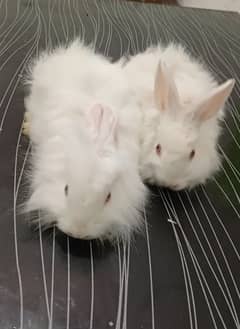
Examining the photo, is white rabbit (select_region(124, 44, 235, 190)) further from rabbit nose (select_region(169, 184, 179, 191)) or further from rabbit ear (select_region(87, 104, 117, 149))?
rabbit ear (select_region(87, 104, 117, 149))

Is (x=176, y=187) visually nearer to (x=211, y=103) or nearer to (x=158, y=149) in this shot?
(x=158, y=149)

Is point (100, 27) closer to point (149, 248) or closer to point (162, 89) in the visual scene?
point (162, 89)

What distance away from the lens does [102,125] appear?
87cm

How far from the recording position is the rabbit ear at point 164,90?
1.00 m

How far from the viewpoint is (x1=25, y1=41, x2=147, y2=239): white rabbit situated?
2.55 feet

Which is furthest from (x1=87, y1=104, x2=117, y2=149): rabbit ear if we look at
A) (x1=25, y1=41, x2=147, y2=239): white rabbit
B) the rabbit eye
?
the rabbit eye

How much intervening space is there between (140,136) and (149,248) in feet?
0.94

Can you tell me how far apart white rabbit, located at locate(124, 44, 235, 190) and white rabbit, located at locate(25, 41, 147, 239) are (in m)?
0.04

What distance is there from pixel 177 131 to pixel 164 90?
0.11m

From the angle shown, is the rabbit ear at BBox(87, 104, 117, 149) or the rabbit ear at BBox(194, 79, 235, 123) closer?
the rabbit ear at BBox(87, 104, 117, 149)

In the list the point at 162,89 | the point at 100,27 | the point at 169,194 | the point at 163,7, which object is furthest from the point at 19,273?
the point at 163,7

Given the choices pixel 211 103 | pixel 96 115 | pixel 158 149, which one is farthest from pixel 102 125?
pixel 211 103

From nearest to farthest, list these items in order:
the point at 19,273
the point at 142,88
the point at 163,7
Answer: the point at 19,273 < the point at 142,88 < the point at 163,7

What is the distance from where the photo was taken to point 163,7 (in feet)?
7.59
